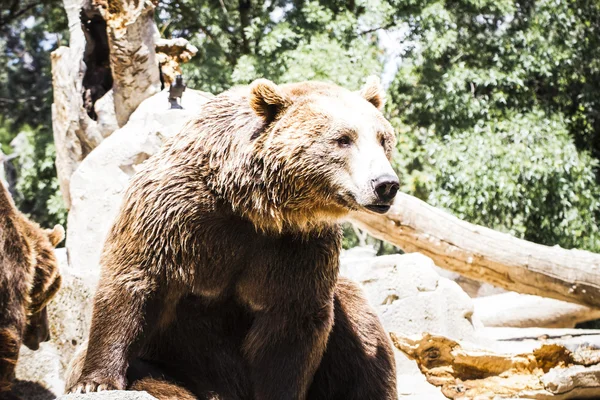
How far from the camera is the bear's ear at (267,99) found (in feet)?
10.3

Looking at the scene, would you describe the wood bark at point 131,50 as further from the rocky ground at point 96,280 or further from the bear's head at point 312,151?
the bear's head at point 312,151

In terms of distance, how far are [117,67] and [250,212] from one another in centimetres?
603

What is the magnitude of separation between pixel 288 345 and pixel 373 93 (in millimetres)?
1300

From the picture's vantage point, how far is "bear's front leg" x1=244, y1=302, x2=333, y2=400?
3.22 metres

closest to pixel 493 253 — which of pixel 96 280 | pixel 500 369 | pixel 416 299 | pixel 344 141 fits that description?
pixel 416 299

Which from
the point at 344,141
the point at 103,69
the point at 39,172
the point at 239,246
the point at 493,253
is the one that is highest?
the point at 344,141

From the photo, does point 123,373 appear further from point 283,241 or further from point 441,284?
point 441,284

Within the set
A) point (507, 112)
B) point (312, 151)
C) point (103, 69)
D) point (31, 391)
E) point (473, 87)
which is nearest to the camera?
point (312, 151)

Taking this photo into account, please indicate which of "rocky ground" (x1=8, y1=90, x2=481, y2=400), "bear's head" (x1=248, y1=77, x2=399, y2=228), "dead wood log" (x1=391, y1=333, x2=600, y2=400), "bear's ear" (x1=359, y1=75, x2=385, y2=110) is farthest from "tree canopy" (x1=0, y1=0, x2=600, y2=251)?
"bear's head" (x1=248, y1=77, x2=399, y2=228)

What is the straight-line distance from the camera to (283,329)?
10.6 ft

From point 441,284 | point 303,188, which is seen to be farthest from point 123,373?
point 441,284

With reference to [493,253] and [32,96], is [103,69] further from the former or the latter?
[32,96]

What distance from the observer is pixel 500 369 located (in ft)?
16.1

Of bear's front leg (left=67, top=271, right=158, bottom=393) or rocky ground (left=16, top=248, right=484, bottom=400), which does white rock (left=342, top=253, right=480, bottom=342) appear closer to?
rocky ground (left=16, top=248, right=484, bottom=400)
